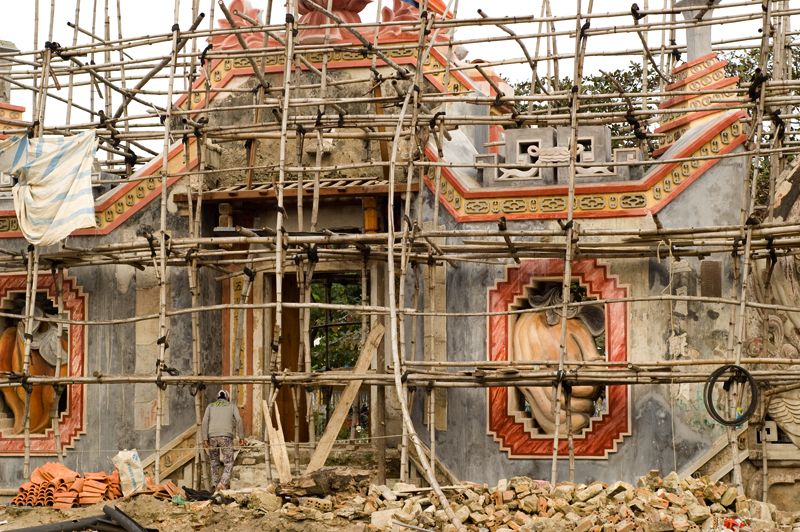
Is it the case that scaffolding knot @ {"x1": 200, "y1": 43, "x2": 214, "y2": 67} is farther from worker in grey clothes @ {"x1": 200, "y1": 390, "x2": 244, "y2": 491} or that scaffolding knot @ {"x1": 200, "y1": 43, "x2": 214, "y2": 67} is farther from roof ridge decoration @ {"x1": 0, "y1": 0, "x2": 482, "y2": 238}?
worker in grey clothes @ {"x1": 200, "y1": 390, "x2": 244, "y2": 491}

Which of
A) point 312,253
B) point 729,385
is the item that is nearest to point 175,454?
point 312,253

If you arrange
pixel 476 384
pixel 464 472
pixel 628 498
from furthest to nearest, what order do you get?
Result: pixel 464 472
pixel 476 384
pixel 628 498

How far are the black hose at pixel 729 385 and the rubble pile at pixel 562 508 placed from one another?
0.96m

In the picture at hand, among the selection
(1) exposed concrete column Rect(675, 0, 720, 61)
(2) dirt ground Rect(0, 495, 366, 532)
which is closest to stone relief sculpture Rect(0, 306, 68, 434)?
(2) dirt ground Rect(0, 495, 366, 532)

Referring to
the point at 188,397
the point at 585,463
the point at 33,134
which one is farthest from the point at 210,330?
the point at 585,463

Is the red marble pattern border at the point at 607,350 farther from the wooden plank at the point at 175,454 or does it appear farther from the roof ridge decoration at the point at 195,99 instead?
the wooden plank at the point at 175,454

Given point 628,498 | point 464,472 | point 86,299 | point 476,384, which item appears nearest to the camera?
point 628,498

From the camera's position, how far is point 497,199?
61.3ft

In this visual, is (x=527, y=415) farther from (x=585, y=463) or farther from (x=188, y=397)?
(x=188, y=397)

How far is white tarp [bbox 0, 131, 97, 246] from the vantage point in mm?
18625

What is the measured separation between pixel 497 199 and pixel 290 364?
4131mm

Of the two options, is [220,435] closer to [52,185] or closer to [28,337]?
[28,337]

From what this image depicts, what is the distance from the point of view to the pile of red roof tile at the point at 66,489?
17.4m

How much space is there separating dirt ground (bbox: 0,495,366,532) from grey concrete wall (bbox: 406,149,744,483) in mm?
3250
